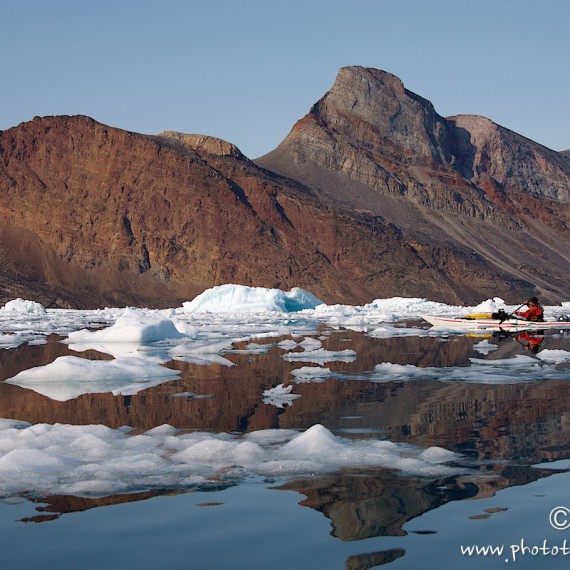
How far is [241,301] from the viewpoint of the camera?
64.2 metres

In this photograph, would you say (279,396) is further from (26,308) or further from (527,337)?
(26,308)

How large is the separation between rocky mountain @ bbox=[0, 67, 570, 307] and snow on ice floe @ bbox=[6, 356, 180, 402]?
77526 mm

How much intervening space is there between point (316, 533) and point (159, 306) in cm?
9074

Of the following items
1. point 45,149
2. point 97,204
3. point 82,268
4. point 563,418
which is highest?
point 45,149

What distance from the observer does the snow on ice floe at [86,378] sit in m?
15.8

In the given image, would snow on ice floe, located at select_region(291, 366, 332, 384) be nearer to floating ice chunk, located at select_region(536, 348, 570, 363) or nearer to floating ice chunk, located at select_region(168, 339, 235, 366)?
floating ice chunk, located at select_region(168, 339, 235, 366)

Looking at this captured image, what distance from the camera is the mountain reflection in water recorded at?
7.49 m

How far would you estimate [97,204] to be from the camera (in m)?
110

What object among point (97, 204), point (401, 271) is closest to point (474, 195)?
point (401, 271)

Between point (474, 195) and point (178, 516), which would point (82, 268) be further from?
point (178, 516)

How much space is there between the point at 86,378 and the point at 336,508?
10.3m

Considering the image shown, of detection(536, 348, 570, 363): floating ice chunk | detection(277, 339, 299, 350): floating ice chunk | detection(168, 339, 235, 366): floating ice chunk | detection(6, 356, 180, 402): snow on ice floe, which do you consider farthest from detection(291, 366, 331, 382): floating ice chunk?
detection(277, 339, 299, 350): floating ice chunk

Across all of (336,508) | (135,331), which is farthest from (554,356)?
(336,508)

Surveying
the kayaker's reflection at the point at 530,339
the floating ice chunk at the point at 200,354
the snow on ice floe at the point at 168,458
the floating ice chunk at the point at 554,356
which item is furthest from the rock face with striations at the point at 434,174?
the snow on ice floe at the point at 168,458
